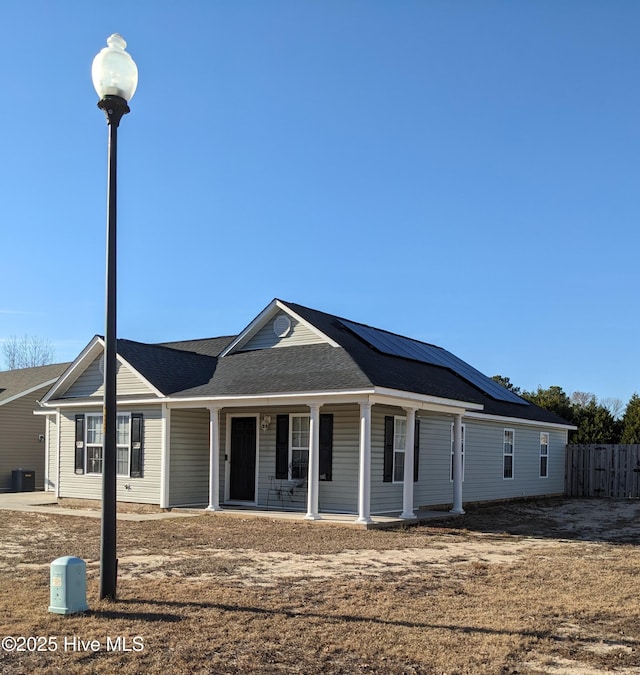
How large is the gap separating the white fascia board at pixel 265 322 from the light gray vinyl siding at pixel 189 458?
6.32ft

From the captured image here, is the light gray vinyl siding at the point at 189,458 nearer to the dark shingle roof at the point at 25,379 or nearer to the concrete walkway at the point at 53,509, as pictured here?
the concrete walkway at the point at 53,509

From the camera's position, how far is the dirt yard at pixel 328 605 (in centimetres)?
578

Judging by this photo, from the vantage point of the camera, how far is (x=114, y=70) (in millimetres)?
7367

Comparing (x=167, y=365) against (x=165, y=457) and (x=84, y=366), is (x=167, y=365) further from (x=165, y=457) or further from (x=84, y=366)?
(x=165, y=457)

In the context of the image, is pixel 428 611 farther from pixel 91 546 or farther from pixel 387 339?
pixel 387 339

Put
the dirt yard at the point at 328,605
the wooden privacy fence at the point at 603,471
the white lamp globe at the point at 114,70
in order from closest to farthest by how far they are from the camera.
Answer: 1. the dirt yard at the point at 328,605
2. the white lamp globe at the point at 114,70
3. the wooden privacy fence at the point at 603,471

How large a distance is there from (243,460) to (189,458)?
1265 millimetres

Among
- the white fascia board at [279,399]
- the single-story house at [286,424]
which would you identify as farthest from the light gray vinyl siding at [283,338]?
the white fascia board at [279,399]

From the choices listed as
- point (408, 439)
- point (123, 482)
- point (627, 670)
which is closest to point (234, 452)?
point (123, 482)

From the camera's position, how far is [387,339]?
2089 cm

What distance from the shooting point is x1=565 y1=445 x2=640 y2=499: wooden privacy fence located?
25.3 meters

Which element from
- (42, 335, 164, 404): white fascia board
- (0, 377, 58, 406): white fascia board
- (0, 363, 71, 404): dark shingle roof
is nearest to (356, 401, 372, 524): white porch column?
(42, 335, 164, 404): white fascia board

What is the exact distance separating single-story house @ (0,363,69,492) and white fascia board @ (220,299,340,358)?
36.1ft

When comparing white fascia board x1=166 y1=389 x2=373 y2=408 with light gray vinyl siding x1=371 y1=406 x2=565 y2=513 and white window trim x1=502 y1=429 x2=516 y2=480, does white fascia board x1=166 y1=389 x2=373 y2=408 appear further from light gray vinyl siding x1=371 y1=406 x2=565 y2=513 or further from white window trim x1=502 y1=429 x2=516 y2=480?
white window trim x1=502 y1=429 x2=516 y2=480
